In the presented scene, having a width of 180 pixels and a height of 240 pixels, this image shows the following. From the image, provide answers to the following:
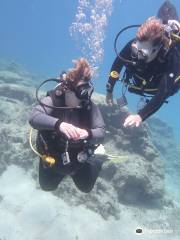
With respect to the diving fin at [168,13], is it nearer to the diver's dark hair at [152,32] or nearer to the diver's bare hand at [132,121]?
the diver's dark hair at [152,32]

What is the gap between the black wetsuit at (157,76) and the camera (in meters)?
5.76

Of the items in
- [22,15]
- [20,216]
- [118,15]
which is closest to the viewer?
[20,216]

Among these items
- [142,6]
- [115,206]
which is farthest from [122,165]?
[142,6]

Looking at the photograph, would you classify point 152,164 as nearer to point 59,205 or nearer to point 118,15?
point 59,205

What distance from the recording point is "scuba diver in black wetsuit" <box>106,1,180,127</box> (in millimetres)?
5516

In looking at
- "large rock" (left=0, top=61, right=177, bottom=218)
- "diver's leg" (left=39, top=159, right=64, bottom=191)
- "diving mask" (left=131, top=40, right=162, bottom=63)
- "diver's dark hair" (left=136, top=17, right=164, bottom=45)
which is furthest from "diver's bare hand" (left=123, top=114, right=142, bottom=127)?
"large rock" (left=0, top=61, right=177, bottom=218)

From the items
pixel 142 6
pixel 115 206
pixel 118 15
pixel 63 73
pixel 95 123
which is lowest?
pixel 118 15

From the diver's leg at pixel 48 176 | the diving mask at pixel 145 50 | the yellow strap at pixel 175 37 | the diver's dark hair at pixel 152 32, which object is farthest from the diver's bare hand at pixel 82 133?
the yellow strap at pixel 175 37

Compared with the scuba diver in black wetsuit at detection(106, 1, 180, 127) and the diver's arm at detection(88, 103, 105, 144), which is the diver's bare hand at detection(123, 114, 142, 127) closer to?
the scuba diver in black wetsuit at detection(106, 1, 180, 127)

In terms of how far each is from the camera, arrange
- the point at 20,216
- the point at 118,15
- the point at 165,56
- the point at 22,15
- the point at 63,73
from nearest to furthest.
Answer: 1. the point at 63,73
2. the point at 165,56
3. the point at 20,216
4. the point at 118,15
5. the point at 22,15

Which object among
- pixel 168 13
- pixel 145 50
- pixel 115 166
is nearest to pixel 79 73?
pixel 145 50

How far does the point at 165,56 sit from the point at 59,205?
222 inches

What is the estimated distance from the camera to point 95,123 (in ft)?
17.9

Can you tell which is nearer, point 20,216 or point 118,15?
point 20,216
